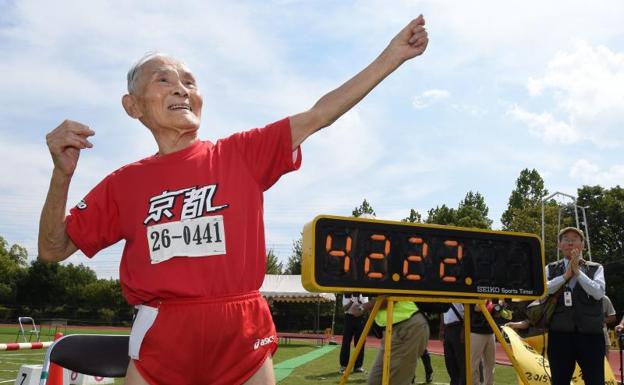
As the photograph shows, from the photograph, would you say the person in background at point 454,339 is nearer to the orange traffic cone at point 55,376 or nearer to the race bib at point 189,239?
the orange traffic cone at point 55,376

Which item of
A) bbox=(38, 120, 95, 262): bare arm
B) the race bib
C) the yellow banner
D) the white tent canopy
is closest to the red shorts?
the race bib

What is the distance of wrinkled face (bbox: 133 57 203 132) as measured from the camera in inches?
97.8

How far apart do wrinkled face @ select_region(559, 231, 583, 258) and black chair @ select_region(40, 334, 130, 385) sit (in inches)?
204

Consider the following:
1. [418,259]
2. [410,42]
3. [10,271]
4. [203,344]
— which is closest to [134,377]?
[203,344]

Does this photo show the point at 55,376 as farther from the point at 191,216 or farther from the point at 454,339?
the point at 454,339

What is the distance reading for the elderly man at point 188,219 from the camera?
6.93 ft

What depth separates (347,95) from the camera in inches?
92.0

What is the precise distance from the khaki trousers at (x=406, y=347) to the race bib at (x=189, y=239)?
3.73 meters

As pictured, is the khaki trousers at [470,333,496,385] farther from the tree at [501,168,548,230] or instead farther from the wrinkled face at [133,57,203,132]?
the tree at [501,168,548,230]

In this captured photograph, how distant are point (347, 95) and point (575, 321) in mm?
5360

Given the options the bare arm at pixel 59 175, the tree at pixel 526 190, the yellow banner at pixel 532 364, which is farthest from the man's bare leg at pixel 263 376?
the tree at pixel 526 190

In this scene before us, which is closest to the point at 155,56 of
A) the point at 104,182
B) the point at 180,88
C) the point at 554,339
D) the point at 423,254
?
the point at 180,88

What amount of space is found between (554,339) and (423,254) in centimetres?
305

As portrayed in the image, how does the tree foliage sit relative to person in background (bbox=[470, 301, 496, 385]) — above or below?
above
